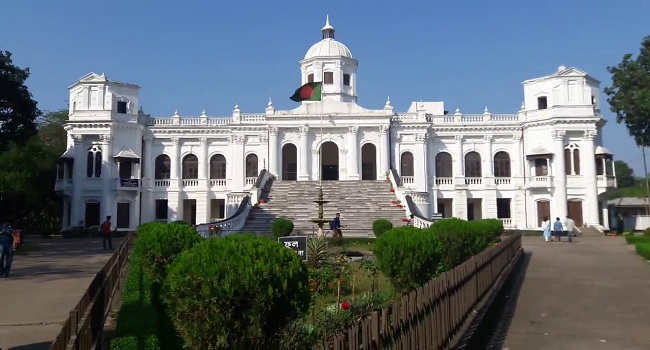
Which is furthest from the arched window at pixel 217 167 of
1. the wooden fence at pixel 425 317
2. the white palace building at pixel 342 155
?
the wooden fence at pixel 425 317

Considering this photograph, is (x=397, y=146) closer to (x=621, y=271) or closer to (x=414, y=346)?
(x=621, y=271)

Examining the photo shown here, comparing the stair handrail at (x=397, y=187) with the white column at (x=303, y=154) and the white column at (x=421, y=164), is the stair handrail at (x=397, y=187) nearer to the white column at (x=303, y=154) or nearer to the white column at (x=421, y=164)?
the white column at (x=421, y=164)

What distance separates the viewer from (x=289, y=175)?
3853 centimetres

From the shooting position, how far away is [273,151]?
36094 mm

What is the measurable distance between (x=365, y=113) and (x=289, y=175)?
286 inches

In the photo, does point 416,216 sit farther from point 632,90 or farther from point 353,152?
point 632,90

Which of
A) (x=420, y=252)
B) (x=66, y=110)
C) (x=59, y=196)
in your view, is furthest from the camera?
(x=66, y=110)

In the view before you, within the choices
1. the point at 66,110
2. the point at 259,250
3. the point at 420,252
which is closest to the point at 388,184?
the point at 420,252

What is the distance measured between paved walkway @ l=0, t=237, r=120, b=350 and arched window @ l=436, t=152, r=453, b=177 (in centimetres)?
2562

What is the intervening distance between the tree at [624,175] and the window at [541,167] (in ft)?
235

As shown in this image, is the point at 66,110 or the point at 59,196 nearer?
the point at 59,196

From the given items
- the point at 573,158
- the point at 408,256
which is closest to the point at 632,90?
the point at 573,158

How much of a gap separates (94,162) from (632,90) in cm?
3563

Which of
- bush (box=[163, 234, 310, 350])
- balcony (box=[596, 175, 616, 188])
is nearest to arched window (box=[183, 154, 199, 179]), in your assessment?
balcony (box=[596, 175, 616, 188])
